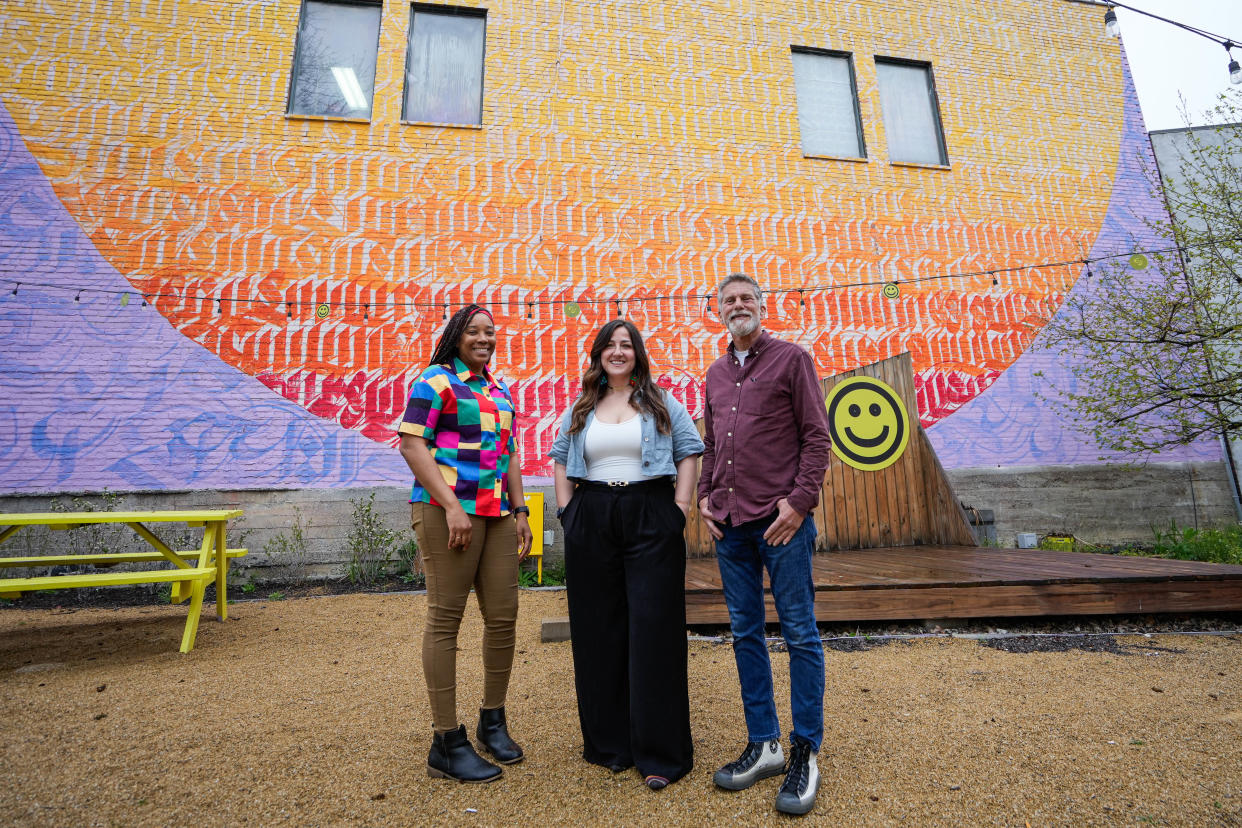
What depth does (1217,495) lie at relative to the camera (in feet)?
26.0

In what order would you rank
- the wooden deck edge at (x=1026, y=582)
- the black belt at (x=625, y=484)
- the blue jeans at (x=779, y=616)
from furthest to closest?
the wooden deck edge at (x=1026, y=582) → the black belt at (x=625, y=484) → the blue jeans at (x=779, y=616)

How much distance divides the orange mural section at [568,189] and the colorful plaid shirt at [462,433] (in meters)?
4.55

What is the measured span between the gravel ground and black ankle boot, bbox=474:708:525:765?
0.05 meters

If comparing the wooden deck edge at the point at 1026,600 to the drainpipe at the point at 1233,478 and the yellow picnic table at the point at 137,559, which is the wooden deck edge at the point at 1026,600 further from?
the drainpipe at the point at 1233,478

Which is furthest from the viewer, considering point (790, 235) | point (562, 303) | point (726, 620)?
point (790, 235)

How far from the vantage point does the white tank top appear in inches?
88.7

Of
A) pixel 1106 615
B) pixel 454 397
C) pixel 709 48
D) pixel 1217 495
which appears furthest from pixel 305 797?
pixel 1217 495

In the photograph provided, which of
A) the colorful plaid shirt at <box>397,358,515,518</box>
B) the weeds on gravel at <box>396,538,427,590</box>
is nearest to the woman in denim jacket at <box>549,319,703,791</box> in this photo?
the colorful plaid shirt at <box>397,358,515,518</box>

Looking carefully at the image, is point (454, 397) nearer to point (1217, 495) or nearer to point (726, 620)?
point (726, 620)

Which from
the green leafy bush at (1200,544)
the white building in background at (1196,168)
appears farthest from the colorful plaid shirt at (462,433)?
the white building in background at (1196,168)

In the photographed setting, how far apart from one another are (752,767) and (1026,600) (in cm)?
276

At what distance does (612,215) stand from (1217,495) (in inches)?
357

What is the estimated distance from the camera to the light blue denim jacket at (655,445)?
223 centimetres

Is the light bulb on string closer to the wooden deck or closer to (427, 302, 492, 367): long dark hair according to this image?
the wooden deck
